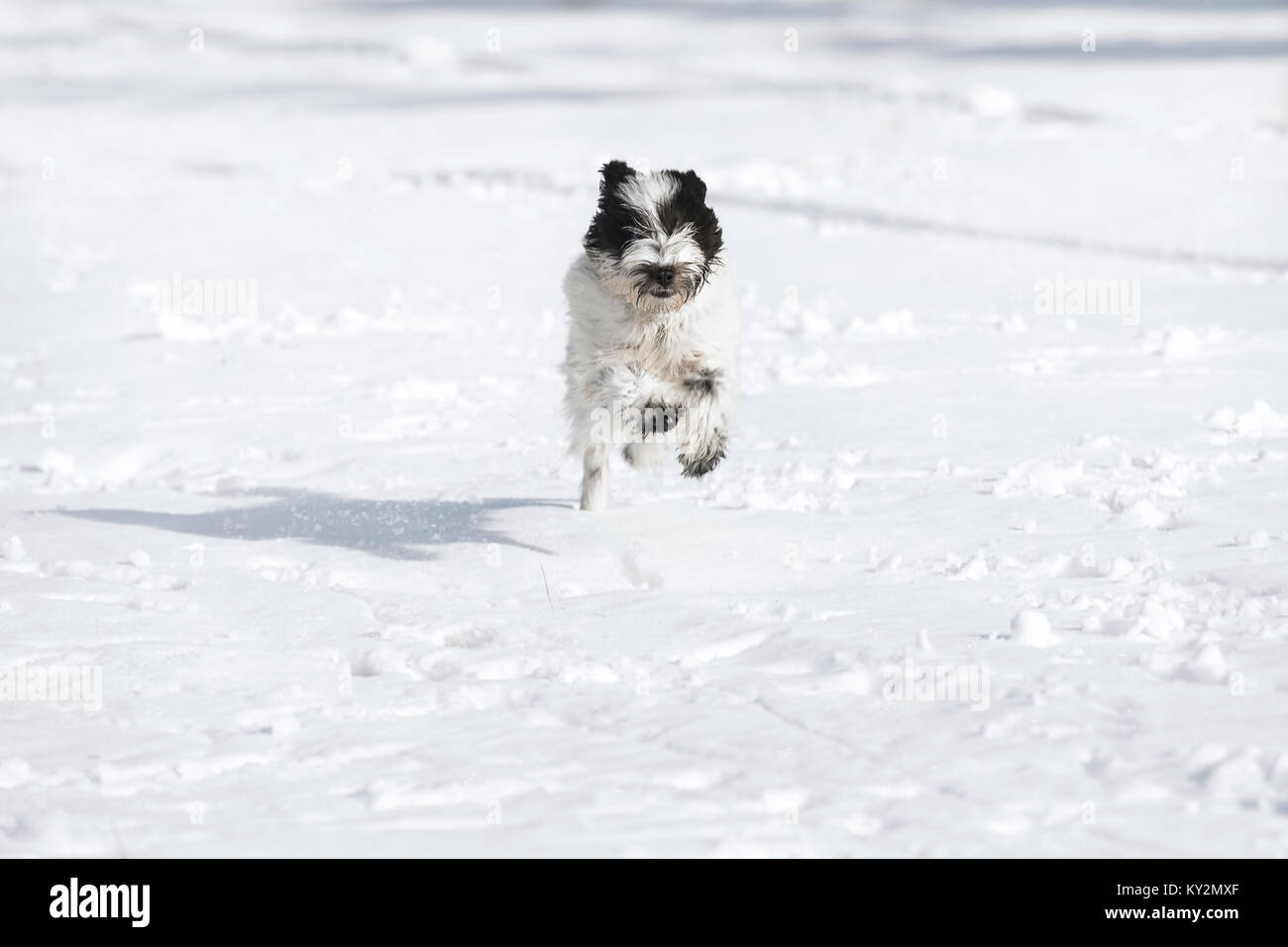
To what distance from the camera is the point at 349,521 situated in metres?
6.80

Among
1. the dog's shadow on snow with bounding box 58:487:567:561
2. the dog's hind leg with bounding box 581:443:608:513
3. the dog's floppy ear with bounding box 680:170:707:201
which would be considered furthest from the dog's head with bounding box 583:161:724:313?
the dog's shadow on snow with bounding box 58:487:567:561

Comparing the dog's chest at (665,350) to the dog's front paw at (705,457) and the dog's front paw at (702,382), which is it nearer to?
the dog's front paw at (702,382)

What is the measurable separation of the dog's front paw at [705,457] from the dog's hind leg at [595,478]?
48 centimetres

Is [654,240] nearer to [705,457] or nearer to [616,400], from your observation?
[616,400]

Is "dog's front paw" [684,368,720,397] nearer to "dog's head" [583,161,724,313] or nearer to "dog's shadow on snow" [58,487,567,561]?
"dog's head" [583,161,724,313]

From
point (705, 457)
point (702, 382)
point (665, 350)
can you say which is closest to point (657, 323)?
point (665, 350)

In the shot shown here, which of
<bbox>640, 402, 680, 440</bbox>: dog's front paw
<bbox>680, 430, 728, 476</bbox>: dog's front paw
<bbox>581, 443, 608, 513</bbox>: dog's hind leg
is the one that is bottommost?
<bbox>581, 443, 608, 513</bbox>: dog's hind leg

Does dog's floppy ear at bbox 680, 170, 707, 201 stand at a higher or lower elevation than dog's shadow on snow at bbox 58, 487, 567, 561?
higher

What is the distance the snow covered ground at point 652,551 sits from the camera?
3492 mm

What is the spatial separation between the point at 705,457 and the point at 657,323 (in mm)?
579

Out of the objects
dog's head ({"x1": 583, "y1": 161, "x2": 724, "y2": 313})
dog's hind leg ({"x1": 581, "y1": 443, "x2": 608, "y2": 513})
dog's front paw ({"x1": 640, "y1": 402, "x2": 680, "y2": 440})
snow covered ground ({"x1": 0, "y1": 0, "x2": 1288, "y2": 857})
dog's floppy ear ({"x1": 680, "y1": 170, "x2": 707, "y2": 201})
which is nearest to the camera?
snow covered ground ({"x1": 0, "y1": 0, "x2": 1288, "y2": 857})

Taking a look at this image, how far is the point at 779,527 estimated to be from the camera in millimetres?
6297

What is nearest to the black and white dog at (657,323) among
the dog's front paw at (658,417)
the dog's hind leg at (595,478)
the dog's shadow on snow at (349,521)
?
the dog's front paw at (658,417)

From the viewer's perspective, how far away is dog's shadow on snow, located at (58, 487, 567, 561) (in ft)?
20.9
